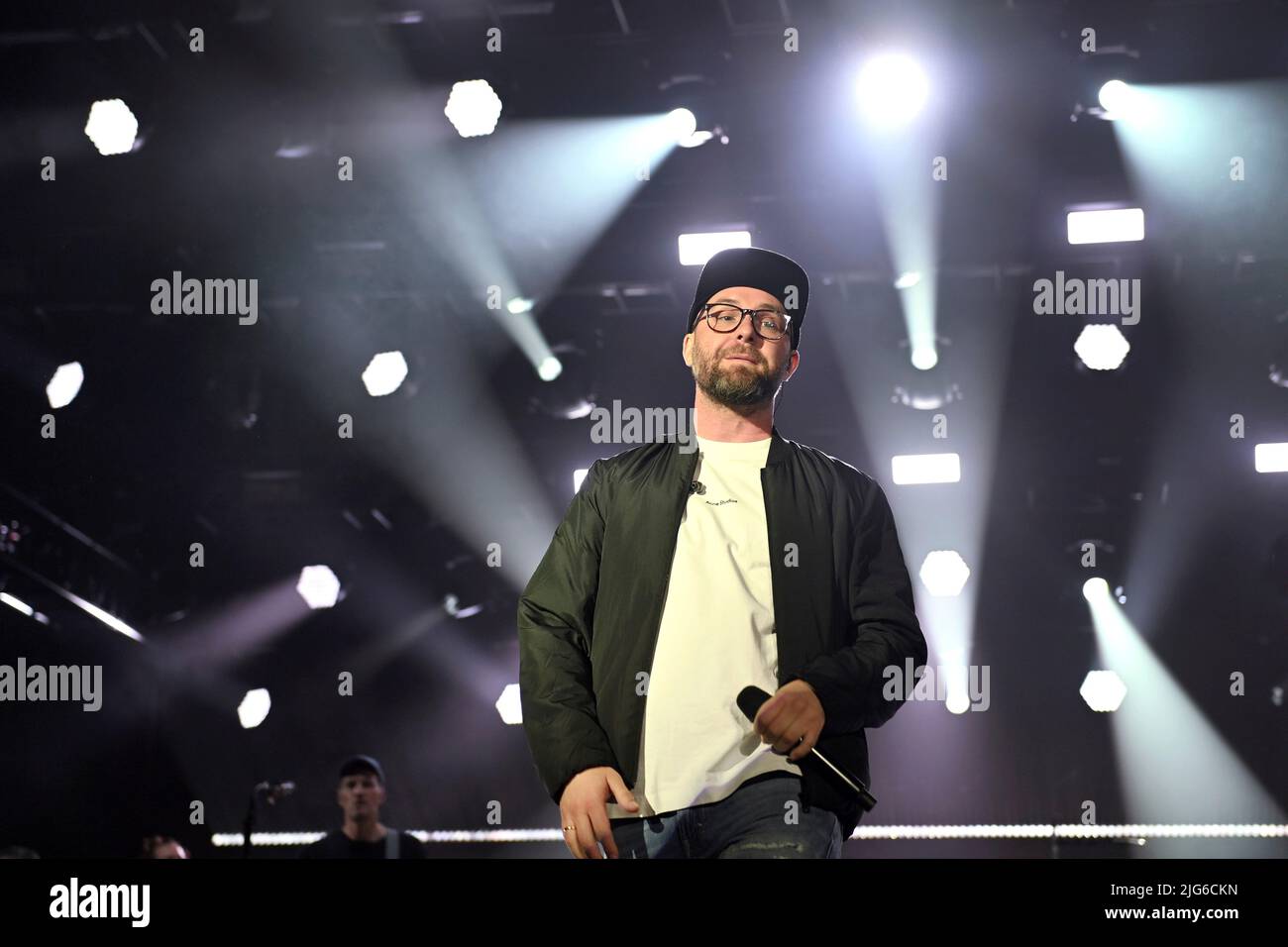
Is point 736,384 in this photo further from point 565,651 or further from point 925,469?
point 925,469

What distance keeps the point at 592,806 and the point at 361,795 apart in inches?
90.5

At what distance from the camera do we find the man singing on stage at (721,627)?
215cm

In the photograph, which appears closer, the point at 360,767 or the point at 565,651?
the point at 565,651

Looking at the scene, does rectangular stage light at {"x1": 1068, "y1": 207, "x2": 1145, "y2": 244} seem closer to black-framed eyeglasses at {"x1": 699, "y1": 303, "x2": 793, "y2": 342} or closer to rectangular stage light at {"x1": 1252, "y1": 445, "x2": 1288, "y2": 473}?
rectangular stage light at {"x1": 1252, "y1": 445, "x2": 1288, "y2": 473}

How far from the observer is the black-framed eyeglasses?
100 inches

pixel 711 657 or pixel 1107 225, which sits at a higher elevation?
pixel 1107 225

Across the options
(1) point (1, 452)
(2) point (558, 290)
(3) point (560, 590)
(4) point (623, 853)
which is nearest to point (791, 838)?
(4) point (623, 853)

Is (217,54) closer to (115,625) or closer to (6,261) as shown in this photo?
(6,261)

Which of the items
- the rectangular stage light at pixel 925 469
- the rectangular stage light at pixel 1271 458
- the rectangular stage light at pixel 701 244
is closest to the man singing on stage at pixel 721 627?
the rectangular stage light at pixel 701 244

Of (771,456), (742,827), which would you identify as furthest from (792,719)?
(771,456)

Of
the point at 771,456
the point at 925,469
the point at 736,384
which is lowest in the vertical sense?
the point at 771,456

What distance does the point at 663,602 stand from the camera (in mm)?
2305

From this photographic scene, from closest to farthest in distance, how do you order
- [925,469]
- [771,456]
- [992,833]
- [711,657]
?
[711,657] < [771,456] < [925,469] < [992,833]

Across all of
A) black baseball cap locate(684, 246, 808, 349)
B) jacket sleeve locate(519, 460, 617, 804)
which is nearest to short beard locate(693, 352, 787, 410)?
black baseball cap locate(684, 246, 808, 349)
